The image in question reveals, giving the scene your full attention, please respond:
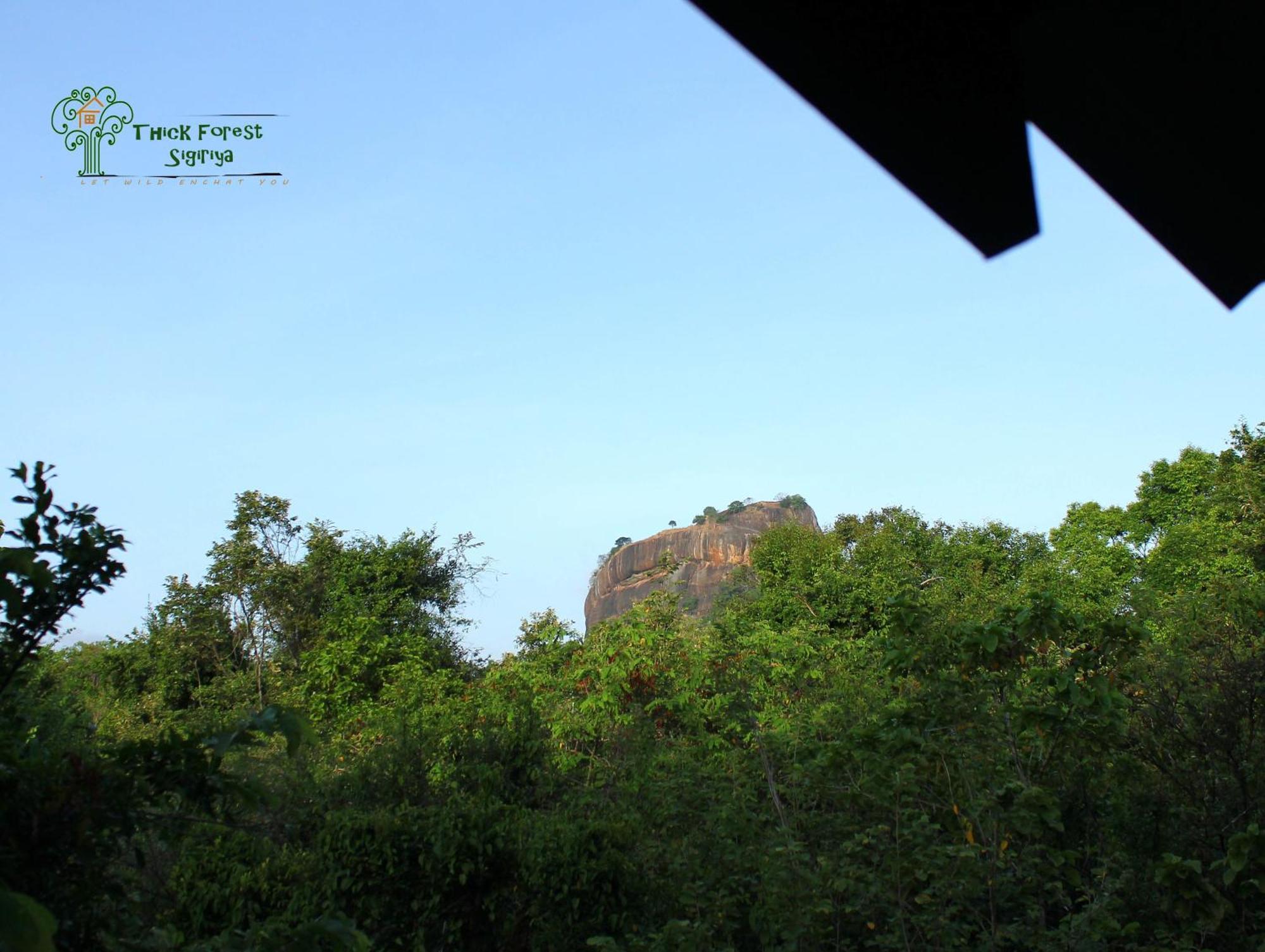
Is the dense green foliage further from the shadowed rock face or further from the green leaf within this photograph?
the shadowed rock face

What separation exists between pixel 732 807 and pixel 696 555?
7368 centimetres

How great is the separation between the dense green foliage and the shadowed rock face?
55.7m

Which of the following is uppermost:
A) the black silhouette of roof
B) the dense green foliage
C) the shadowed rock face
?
the shadowed rock face

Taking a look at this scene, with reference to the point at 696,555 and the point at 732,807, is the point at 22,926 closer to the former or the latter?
the point at 732,807

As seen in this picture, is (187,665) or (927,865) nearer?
(927,865)

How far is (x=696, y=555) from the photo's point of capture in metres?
79.1

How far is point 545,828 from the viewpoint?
5.96m

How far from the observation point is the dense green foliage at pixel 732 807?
2.77 m

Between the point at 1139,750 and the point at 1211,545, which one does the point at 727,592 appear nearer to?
the point at 1211,545

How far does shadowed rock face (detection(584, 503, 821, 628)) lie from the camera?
72.4 metres

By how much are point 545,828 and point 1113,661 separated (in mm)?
3227

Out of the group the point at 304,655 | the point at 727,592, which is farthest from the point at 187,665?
the point at 727,592

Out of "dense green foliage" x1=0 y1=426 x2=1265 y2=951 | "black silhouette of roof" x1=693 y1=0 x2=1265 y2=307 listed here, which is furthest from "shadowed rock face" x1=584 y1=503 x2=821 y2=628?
"black silhouette of roof" x1=693 y1=0 x2=1265 y2=307

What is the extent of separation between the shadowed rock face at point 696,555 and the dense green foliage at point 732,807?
55670 millimetres
